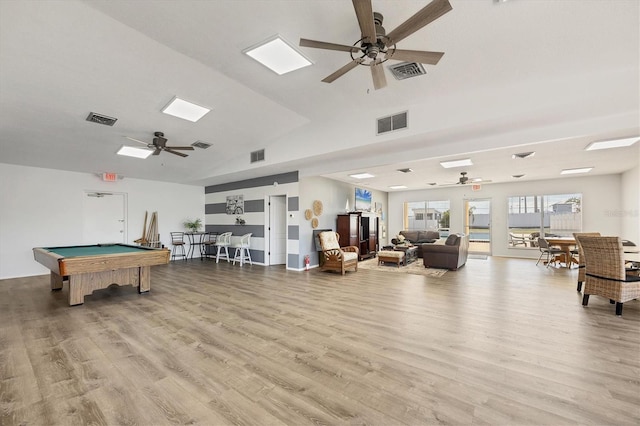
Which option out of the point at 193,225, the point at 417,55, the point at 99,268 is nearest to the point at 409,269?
the point at 417,55

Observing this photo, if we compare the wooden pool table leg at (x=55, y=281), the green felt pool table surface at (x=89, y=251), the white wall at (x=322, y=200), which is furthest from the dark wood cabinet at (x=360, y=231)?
the wooden pool table leg at (x=55, y=281)

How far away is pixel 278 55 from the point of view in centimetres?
318

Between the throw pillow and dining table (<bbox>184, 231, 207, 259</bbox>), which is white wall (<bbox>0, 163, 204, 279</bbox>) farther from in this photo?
the throw pillow

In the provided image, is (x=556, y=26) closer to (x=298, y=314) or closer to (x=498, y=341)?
(x=498, y=341)

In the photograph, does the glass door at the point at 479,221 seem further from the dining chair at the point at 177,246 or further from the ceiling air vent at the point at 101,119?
the ceiling air vent at the point at 101,119

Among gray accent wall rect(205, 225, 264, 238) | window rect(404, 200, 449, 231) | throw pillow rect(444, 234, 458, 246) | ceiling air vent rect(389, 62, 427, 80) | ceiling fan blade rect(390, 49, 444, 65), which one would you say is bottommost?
throw pillow rect(444, 234, 458, 246)

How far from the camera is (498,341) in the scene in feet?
9.49

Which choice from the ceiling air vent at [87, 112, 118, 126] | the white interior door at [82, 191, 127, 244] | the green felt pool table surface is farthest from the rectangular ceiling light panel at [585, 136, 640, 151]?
the white interior door at [82, 191, 127, 244]

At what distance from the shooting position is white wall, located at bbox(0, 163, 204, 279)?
636 cm

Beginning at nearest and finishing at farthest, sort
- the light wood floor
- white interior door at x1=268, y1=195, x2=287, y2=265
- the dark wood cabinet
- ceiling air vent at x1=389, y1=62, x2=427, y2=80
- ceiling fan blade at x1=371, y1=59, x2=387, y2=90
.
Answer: the light wood floor, ceiling fan blade at x1=371, y1=59, x2=387, y2=90, ceiling air vent at x1=389, y1=62, x2=427, y2=80, white interior door at x1=268, y1=195, x2=287, y2=265, the dark wood cabinet

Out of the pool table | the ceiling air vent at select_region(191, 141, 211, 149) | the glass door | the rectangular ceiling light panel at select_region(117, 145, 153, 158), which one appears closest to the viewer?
the pool table

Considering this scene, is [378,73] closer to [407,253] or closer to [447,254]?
[447,254]

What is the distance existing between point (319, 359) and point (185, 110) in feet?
14.8

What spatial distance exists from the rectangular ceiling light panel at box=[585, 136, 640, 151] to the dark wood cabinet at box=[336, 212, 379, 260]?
214 inches
